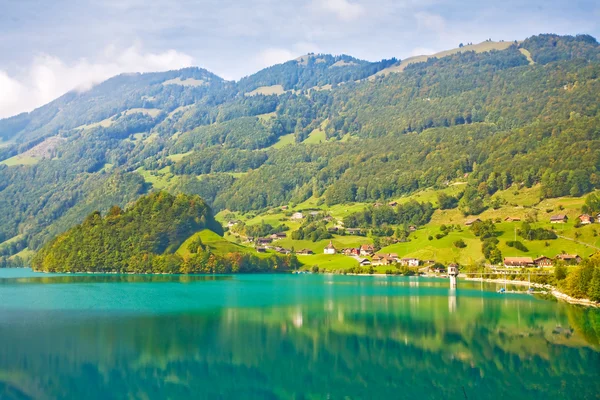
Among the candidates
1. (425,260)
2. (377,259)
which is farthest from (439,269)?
(377,259)

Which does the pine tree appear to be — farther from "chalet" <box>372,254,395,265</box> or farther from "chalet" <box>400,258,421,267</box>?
"chalet" <box>372,254,395,265</box>

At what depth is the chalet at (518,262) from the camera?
460 ft

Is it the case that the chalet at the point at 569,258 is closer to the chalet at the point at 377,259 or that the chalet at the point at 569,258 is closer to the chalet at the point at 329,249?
the chalet at the point at 377,259

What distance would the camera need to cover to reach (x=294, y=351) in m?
46.2

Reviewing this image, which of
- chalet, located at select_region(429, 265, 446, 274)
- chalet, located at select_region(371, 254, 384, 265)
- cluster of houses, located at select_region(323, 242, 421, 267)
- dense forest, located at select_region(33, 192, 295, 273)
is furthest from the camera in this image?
chalet, located at select_region(371, 254, 384, 265)

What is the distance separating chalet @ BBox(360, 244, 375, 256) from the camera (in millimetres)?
186400

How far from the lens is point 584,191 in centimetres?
19012

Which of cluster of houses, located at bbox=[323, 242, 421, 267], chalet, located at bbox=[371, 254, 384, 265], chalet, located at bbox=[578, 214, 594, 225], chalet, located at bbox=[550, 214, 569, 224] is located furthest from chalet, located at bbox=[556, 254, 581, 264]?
chalet, located at bbox=[371, 254, 384, 265]

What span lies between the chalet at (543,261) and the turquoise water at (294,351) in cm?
6550

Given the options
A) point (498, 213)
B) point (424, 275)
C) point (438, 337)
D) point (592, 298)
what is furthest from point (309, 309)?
point (498, 213)

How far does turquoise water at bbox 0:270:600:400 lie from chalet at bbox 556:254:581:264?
6148 centimetres

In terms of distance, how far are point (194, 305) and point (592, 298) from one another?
48.9 metres

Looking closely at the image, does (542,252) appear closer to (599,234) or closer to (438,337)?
(599,234)

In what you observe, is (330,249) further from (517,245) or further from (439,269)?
(517,245)
